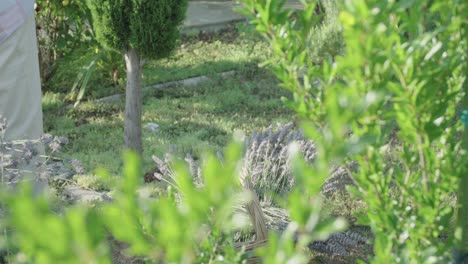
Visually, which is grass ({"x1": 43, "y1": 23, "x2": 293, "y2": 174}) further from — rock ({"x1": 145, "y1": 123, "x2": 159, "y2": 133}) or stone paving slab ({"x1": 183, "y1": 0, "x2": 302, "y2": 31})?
stone paving slab ({"x1": 183, "y1": 0, "x2": 302, "y2": 31})

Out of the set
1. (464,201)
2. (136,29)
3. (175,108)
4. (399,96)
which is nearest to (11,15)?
(136,29)

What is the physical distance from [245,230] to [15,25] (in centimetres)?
170

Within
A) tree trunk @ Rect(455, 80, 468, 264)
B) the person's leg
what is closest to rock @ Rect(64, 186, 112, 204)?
the person's leg

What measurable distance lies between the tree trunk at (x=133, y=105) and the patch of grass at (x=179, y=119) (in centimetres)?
25

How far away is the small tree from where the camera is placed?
4.11 m

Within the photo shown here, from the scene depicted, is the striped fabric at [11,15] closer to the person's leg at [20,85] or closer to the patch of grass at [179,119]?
the person's leg at [20,85]

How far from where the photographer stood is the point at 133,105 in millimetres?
4500

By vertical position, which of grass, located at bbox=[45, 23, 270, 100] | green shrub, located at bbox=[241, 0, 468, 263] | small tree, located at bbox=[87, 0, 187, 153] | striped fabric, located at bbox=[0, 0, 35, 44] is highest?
green shrub, located at bbox=[241, 0, 468, 263]

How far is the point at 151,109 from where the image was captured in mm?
5836

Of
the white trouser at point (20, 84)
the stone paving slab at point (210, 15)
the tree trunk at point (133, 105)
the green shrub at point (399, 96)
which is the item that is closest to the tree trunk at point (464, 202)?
the green shrub at point (399, 96)

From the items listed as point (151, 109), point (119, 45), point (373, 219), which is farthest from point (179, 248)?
point (151, 109)

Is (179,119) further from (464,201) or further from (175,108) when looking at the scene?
(464,201)

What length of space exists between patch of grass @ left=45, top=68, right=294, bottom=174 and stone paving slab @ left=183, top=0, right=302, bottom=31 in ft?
8.32

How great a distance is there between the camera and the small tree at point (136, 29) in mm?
4113
